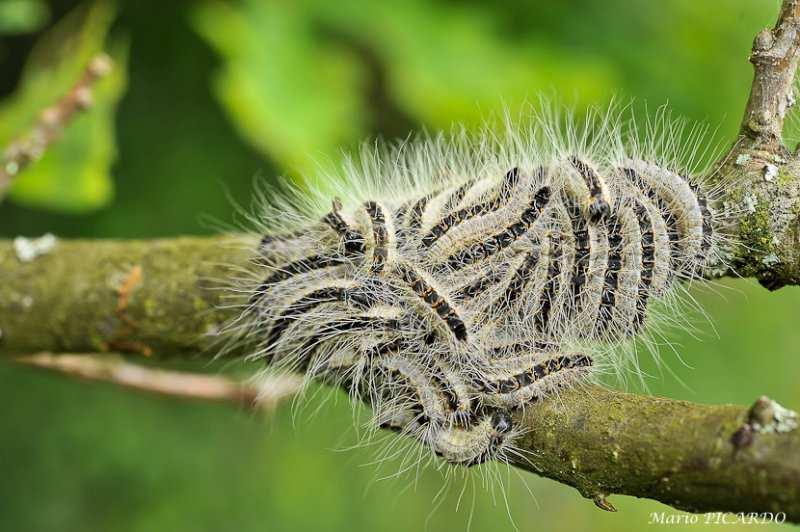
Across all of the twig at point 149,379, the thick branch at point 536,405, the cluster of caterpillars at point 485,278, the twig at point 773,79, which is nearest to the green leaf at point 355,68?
the thick branch at point 536,405

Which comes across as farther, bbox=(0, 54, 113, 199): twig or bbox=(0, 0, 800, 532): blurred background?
bbox=(0, 0, 800, 532): blurred background

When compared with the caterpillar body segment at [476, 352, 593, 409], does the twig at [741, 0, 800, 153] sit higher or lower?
higher

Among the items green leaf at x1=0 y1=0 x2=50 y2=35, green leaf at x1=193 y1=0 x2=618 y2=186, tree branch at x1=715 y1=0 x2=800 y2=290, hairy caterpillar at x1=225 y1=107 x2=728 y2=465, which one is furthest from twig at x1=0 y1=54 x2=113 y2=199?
tree branch at x1=715 y1=0 x2=800 y2=290

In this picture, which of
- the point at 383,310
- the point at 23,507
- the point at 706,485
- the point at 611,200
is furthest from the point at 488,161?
the point at 23,507

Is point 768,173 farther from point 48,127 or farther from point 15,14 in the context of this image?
point 15,14

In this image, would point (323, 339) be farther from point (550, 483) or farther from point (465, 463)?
point (550, 483)

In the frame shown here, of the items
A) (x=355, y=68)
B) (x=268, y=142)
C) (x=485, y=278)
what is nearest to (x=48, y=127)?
(x=268, y=142)

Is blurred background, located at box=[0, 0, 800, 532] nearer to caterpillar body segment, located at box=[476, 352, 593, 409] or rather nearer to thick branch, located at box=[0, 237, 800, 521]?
thick branch, located at box=[0, 237, 800, 521]

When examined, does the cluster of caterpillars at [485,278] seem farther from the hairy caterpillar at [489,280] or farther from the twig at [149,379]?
the twig at [149,379]
